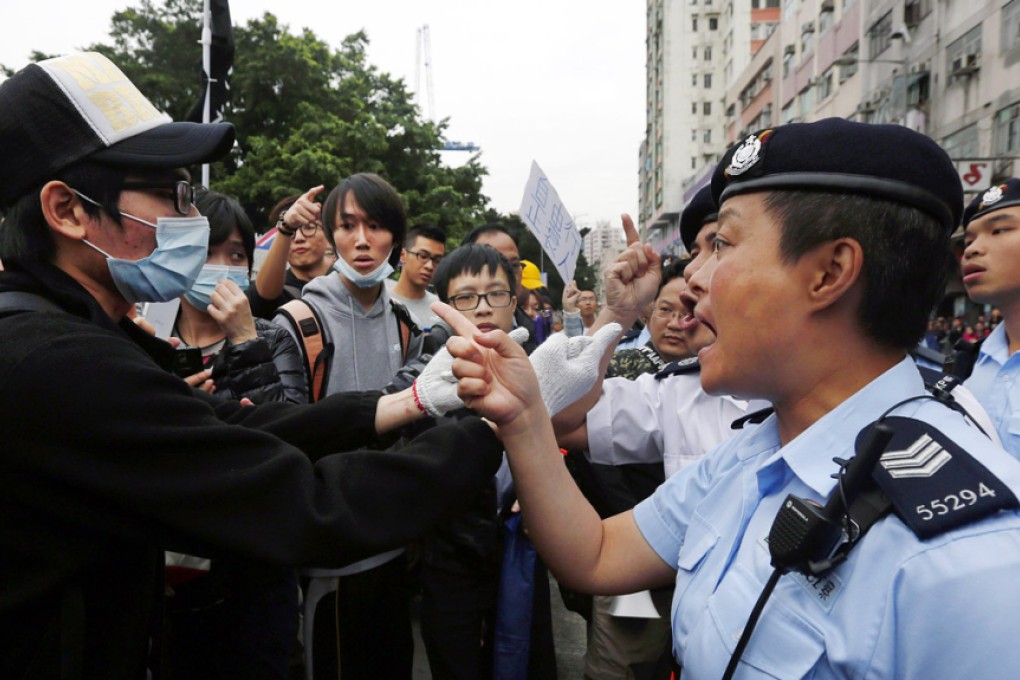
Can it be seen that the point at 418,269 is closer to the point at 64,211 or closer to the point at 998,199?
the point at 64,211

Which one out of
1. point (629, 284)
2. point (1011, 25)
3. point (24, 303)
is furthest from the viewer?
point (1011, 25)

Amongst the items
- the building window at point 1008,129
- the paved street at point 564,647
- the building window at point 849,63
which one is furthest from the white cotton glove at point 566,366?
the building window at point 849,63

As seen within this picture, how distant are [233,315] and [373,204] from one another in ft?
3.29

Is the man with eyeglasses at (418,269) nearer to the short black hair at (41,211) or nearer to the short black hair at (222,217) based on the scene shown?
the short black hair at (222,217)

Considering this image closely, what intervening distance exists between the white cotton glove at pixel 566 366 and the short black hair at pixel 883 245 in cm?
81

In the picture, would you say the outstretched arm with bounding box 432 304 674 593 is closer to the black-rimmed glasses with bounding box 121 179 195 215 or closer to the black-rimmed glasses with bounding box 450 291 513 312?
the black-rimmed glasses with bounding box 121 179 195 215

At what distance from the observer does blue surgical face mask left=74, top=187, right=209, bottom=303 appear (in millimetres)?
1764

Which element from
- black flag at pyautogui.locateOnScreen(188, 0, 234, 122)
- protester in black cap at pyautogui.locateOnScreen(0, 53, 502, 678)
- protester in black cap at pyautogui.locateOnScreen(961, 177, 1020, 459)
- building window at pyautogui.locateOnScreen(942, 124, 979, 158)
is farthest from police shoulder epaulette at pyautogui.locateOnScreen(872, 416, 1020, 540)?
building window at pyautogui.locateOnScreen(942, 124, 979, 158)

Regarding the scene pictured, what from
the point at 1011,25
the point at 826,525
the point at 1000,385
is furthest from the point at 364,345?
the point at 1011,25

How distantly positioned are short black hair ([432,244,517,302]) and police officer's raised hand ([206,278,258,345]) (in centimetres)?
98

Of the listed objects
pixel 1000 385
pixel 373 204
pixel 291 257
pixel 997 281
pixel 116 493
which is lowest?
pixel 1000 385

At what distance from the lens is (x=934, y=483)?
3.39 ft

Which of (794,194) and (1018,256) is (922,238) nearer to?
(794,194)

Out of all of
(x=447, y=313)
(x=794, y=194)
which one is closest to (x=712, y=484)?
(x=794, y=194)
